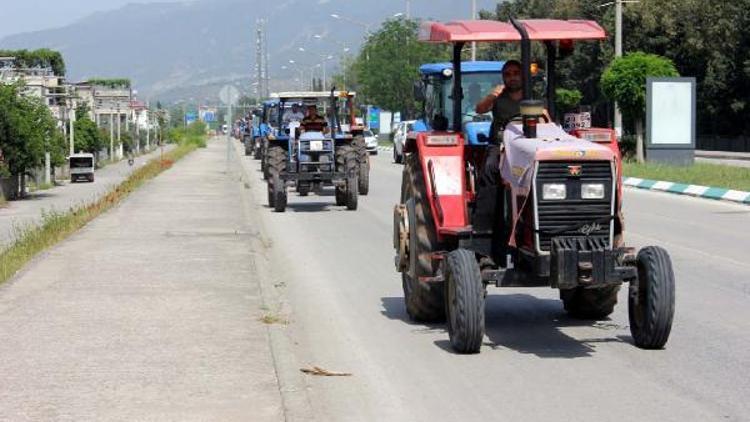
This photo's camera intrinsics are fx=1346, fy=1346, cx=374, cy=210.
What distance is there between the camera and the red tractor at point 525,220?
32.6ft

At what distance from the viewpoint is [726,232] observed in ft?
70.8

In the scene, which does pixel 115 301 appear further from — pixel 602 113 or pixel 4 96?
pixel 602 113

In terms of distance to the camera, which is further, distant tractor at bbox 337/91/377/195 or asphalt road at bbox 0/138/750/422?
A: distant tractor at bbox 337/91/377/195

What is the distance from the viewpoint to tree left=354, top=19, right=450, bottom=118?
9369 cm

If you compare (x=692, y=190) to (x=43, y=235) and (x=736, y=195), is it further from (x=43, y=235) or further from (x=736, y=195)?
(x=43, y=235)

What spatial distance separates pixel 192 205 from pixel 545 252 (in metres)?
21.8

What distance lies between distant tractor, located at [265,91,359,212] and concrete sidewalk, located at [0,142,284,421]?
26.1ft

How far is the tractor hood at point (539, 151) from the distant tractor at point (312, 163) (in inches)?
718

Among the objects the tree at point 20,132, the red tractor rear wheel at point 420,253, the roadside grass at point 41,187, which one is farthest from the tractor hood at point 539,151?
the roadside grass at point 41,187

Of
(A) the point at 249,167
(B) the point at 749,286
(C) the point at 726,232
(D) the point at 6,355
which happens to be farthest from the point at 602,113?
(D) the point at 6,355

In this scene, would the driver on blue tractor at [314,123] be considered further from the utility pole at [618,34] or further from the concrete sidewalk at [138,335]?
the utility pole at [618,34]

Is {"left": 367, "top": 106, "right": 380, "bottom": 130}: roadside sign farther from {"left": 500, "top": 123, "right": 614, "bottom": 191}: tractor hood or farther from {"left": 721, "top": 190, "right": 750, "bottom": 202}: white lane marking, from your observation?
{"left": 500, "top": 123, "right": 614, "bottom": 191}: tractor hood

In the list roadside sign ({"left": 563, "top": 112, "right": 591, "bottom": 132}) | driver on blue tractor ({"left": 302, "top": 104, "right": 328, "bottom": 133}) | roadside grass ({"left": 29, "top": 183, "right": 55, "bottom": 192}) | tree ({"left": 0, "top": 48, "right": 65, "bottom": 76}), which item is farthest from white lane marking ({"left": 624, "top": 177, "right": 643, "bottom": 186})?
tree ({"left": 0, "top": 48, "right": 65, "bottom": 76})

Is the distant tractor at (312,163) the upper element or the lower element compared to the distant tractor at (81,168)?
upper
